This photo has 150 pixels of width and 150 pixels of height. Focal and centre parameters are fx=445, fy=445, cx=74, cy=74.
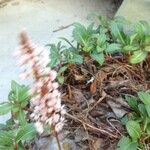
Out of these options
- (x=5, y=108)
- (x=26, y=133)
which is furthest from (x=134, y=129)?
(x=5, y=108)

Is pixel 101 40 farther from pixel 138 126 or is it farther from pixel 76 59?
pixel 138 126

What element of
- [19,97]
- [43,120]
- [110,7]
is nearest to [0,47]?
[110,7]

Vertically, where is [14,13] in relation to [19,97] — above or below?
below

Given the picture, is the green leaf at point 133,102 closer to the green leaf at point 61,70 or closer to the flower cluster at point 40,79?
the green leaf at point 61,70

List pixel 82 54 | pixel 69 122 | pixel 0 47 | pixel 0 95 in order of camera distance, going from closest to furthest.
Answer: pixel 69 122
pixel 82 54
pixel 0 95
pixel 0 47

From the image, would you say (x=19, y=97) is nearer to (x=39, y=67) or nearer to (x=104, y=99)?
(x=104, y=99)

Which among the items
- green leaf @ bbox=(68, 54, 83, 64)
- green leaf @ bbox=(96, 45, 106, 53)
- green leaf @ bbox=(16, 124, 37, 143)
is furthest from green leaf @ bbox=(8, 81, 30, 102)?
green leaf @ bbox=(96, 45, 106, 53)
